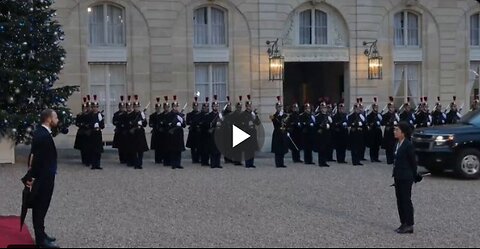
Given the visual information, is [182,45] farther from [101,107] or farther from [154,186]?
[154,186]

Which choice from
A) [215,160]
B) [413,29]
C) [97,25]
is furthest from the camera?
[413,29]

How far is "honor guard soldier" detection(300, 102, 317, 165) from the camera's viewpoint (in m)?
19.4

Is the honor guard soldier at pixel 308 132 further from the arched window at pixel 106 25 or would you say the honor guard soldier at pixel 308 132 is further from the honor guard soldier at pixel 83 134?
the arched window at pixel 106 25

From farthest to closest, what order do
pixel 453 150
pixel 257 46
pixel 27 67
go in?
pixel 257 46, pixel 27 67, pixel 453 150

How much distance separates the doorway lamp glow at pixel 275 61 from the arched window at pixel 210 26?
1646mm

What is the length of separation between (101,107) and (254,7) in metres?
6.36

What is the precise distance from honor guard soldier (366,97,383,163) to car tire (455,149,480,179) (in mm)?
4263

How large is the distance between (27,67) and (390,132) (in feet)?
32.5

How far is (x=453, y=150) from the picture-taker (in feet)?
52.7

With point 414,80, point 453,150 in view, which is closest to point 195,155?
point 453,150

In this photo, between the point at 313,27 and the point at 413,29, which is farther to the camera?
the point at 413,29

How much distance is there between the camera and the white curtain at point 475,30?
28000 mm

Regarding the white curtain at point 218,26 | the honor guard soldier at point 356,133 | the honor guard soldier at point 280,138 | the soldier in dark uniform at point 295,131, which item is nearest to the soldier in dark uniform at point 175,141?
the honor guard soldier at point 280,138

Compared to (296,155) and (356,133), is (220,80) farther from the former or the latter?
(356,133)
